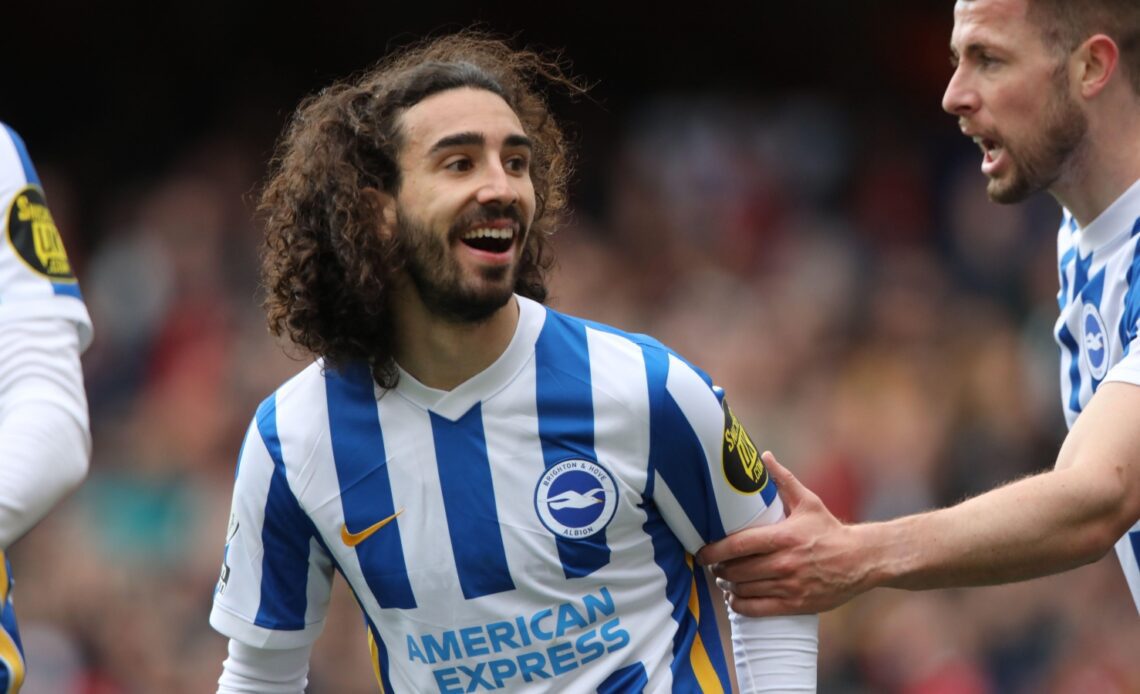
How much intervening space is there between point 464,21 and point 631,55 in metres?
1.00

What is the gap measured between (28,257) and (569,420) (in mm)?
1051

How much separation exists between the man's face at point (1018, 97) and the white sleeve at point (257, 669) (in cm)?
193

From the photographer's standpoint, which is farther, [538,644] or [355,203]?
[355,203]

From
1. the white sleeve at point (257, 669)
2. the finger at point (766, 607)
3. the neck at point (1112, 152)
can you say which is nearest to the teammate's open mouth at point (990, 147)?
the neck at point (1112, 152)

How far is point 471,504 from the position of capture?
125 inches

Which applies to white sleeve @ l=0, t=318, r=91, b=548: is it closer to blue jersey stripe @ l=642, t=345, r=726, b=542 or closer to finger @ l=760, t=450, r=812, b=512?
blue jersey stripe @ l=642, t=345, r=726, b=542

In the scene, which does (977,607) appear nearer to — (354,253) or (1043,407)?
(1043,407)

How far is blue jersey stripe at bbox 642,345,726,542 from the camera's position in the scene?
3137 millimetres

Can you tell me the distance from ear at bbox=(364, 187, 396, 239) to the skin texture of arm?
0.92 metres

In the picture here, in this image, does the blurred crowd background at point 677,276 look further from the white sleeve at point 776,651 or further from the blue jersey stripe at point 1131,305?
the white sleeve at point 776,651

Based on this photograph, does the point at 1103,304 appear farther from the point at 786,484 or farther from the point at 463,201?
the point at 463,201

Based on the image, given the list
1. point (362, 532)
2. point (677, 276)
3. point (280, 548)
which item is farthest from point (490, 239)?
point (677, 276)

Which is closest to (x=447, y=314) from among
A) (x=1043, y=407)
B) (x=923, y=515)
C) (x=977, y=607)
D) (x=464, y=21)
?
(x=923, y=515)

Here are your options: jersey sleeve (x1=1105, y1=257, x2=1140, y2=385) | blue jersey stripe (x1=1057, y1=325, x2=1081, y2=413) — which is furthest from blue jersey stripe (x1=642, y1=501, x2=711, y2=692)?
blue jersey stripe (x1=1057, y1=325, x2=1081, y2=413)
